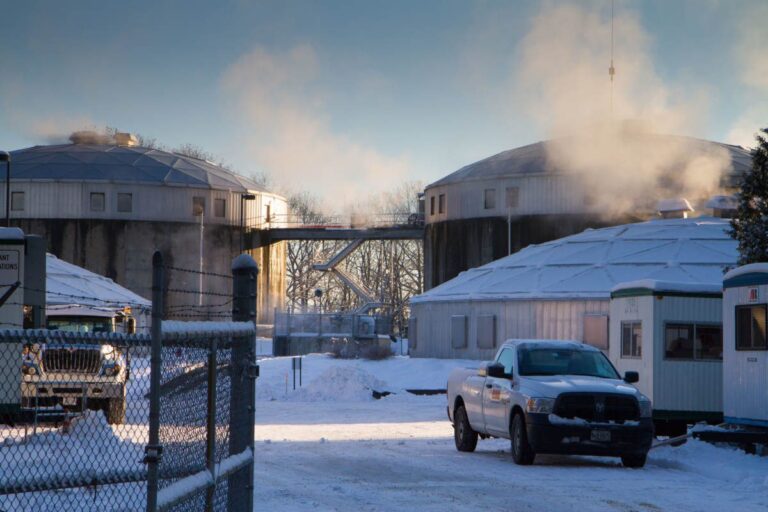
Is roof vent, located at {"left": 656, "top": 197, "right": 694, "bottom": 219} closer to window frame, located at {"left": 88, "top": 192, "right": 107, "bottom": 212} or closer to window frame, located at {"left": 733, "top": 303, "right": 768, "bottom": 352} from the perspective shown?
window frame, located at {"left": 88, "top": 192, "right": 107, "bottom": 212}

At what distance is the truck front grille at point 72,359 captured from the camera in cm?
1926

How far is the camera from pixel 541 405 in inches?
779

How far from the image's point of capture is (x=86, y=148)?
86.9 m

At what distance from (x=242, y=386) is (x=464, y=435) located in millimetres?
11691

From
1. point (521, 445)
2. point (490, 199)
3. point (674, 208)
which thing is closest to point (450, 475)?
point (521, 445)

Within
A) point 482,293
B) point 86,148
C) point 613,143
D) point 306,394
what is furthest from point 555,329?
point 86,148

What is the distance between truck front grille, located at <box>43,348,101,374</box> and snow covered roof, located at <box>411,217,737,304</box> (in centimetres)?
3111

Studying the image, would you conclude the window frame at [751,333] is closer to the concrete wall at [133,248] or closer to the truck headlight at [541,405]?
the truck headlight at [541,405]

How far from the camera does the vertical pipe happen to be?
9.70 metres

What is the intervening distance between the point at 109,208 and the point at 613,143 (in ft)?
99.6

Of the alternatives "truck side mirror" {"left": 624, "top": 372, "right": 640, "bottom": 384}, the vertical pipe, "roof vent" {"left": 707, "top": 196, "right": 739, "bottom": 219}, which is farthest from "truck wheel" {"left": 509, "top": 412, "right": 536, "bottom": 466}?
"roof vent" {"left": 707, "top": 196, "right": 739, "bottom": 219}

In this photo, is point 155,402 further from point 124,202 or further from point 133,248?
point 124,202

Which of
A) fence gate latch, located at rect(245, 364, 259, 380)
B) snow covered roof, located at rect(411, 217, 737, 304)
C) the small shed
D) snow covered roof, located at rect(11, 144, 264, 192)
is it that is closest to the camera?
fence gate latch, located at rect(245, 364, 259, 380)

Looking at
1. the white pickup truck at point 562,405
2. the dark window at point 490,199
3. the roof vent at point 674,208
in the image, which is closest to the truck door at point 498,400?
Result: the white pickup truck at point 562,405
